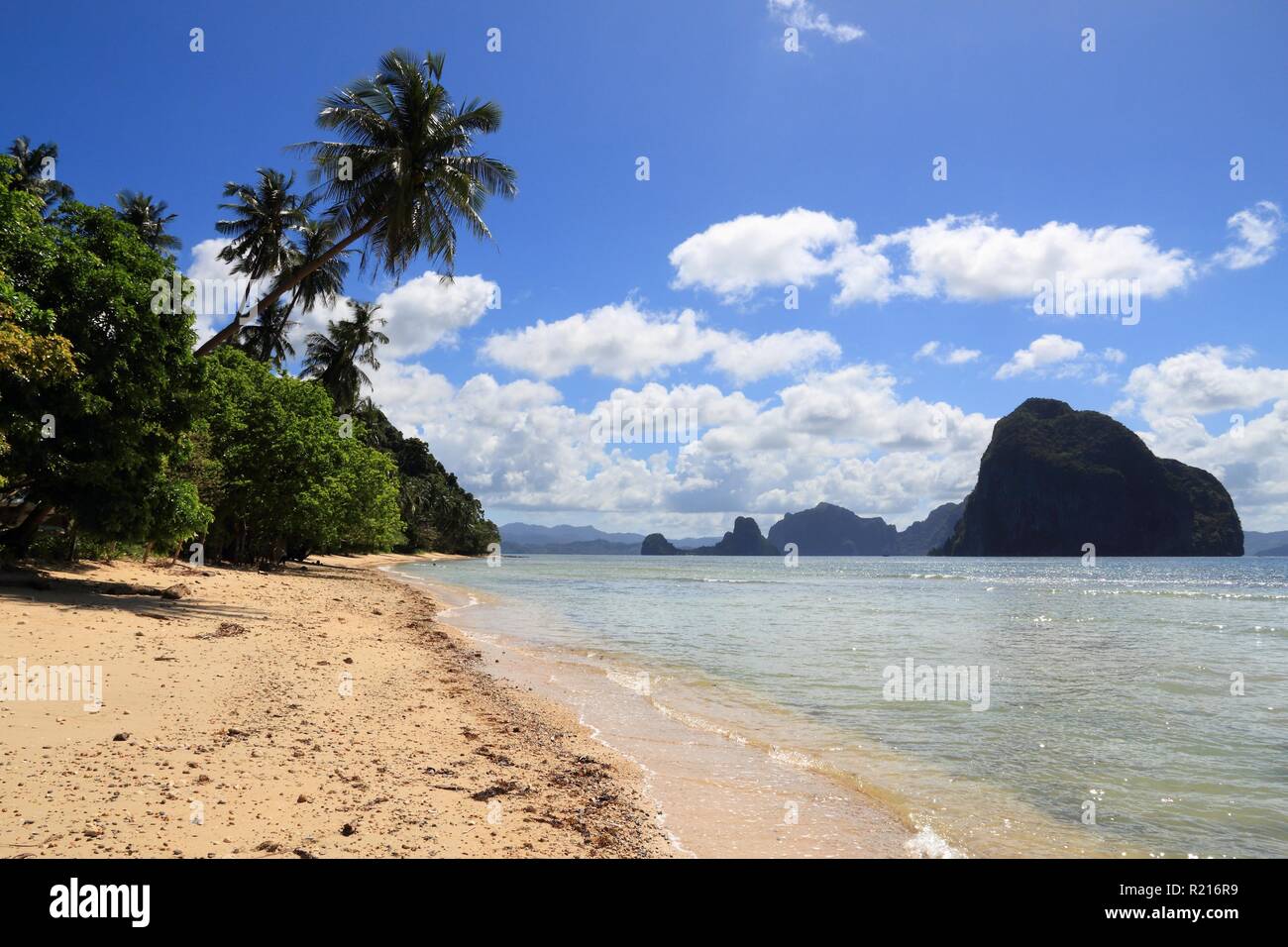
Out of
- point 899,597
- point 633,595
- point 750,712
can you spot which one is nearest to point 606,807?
point 750,712

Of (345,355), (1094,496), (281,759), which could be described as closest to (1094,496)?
(1094,496)

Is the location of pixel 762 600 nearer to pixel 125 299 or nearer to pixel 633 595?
pixel 633 595

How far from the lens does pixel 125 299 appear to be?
45.2 ft

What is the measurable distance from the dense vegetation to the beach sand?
2.83 metres

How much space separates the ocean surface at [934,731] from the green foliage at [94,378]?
27.0 feet

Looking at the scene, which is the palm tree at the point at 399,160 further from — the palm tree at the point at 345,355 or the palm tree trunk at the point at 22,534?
the palm tree at the point at 345,355

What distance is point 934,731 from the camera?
31.7 ft

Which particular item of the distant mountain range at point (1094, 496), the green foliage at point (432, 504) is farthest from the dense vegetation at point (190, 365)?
the distant mountain range at point (1094, 496)

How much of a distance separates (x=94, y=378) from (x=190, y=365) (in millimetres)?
1910

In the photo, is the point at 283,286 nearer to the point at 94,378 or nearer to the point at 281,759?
the point at 94,378

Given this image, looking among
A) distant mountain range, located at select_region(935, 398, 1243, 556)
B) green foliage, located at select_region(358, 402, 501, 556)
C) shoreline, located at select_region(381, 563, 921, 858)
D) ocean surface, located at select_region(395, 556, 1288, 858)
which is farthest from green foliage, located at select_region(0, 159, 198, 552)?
distant mountain range, located at select_region(935, 398, 1243, 556)

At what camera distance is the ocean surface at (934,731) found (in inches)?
246
